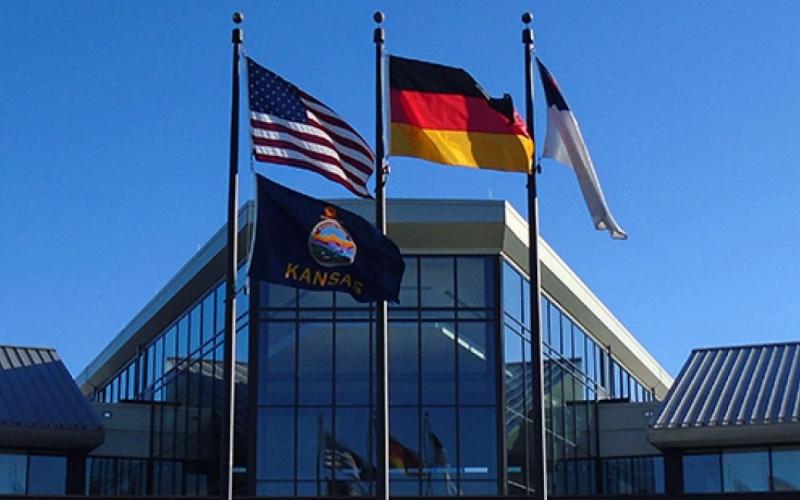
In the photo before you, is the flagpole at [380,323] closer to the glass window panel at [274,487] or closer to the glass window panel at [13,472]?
the glass window panel at [274,487]

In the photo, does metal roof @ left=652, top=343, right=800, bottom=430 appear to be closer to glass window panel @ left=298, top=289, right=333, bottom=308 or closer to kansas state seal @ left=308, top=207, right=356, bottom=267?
glass window panel @ left=298, top=289, right=333, bottom=308

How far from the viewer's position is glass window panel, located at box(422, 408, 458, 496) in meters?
33.8

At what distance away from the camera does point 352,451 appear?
33.7m

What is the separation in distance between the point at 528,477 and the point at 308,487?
191 inches

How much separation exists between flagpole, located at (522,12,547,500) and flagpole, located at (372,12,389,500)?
2.07 m

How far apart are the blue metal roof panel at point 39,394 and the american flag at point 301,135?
13.9 meters

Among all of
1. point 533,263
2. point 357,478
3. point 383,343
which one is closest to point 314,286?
point 383,343

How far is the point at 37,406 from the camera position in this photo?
34.0 m

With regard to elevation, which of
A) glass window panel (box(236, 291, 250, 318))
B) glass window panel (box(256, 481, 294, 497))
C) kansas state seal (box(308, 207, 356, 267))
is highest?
glass window panel (box(236, 291, 250, 318))

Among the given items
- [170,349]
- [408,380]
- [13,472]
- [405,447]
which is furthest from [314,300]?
[13,472]

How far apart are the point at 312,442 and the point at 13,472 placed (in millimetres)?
6577

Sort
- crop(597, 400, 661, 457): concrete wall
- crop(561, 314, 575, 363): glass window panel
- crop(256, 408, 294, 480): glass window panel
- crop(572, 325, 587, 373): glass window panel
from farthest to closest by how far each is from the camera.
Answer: crop(572, 325, 587, 373): glass window panel → crop(561, 314, 575, 363): glass window panel → crop(597, 400, 661, 457): concrete wall → crop(256, 408, 294, 480): glass window panel

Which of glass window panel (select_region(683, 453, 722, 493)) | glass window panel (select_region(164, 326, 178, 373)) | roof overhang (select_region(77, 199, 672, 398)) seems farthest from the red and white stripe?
glass window panel (select_region(164, 326, 178, 373))

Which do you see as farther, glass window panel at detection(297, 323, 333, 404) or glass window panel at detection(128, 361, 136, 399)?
glass window panel at detection(128, 361, 136, 399)
